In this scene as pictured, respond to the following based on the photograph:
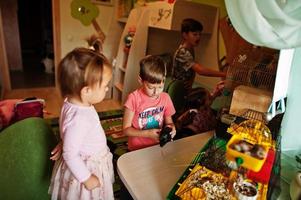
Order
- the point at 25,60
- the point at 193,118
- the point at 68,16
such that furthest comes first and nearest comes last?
the point at 25,60 → the point at 68,16 → the point at 193,118

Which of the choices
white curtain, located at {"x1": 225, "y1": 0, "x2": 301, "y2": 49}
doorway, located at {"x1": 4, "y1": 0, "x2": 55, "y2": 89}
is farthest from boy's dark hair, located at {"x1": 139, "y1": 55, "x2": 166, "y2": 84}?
doorway, located at {"x1": 4, "y1": 0, "x2": 55, "y2": 89}

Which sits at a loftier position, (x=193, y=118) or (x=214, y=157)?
(x=214, y=157)

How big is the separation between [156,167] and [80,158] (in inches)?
10.8

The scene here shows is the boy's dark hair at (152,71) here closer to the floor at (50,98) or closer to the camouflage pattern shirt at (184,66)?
the camouflage pattern shirt at (184,66)

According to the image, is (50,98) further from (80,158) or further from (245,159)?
(245,159)

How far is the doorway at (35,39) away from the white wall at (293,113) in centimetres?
407

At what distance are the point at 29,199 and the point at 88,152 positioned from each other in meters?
0.30

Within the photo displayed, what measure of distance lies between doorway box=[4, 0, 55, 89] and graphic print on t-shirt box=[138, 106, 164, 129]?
357 cm

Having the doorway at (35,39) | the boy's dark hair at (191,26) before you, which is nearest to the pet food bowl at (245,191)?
the boy's dark hair at (191,26)

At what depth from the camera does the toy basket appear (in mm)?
928

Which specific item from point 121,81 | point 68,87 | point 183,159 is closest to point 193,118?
point 183,159

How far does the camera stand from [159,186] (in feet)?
2.47

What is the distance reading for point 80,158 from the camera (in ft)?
2.70

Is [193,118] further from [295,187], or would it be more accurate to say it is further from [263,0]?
[263,0]
